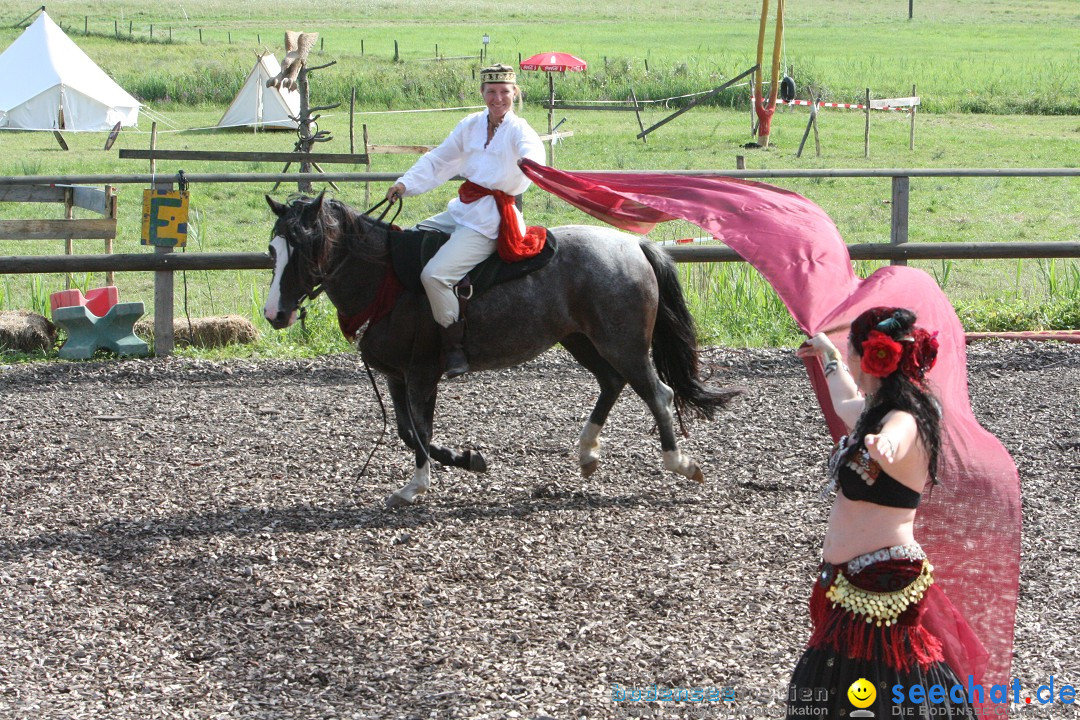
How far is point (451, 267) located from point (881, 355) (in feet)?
9.93

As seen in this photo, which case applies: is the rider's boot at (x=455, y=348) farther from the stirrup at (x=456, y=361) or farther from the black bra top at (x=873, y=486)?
the black bra top at (x=873, y=486)

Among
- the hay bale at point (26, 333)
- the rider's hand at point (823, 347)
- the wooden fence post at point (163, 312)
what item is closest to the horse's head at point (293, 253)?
the rider's hand at point (823, 347)

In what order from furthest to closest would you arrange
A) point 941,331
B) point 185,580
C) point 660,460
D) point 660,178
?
point 660,460 → point 660,178 → point 185,580 → point 941,331

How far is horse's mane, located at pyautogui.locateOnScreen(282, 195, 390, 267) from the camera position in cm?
541

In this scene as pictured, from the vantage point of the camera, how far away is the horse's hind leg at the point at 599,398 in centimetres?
614

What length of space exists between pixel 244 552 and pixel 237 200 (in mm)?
13907

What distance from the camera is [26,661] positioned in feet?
13.6

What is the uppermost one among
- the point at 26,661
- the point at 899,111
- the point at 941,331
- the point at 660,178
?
the point at 899,111

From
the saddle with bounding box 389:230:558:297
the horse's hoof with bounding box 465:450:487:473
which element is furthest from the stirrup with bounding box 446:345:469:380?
the horse's hoof with bounding box 465:450:487:473

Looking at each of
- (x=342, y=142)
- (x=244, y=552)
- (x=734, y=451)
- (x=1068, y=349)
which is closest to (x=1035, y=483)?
(x=734, y=451)

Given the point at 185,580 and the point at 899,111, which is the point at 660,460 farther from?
the point at 899,111

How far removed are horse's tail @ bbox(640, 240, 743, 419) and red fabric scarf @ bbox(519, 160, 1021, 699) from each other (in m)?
0.87

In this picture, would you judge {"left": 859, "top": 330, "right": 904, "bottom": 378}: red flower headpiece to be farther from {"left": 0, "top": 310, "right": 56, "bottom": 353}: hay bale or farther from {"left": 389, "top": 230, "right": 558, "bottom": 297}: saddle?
{"left": 0, "top": 310, "right": 56, "bottom": 353}: hay bale

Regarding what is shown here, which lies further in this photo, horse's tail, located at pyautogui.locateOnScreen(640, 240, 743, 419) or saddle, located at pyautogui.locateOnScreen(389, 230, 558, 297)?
horse's tail, located at pyautogui.locateOnScreen(640, 240, 743, 419)
